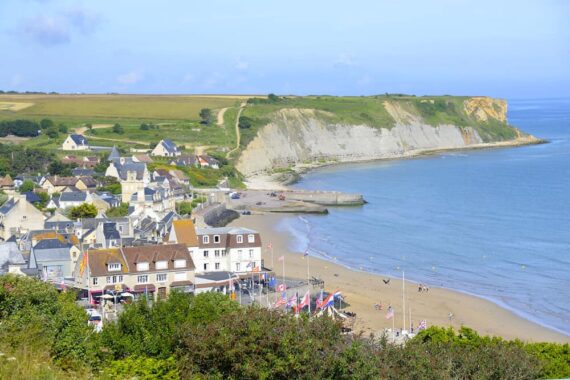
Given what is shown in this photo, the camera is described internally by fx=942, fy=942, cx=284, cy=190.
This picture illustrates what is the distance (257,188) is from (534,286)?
160 ft

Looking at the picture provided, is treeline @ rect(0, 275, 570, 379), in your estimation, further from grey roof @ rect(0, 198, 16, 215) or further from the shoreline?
the shoreline

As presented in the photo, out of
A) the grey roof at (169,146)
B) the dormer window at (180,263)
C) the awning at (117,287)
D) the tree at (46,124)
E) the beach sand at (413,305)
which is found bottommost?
the beach sand at (413,305)

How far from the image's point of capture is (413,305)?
37.5 metres

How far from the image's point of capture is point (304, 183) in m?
93.8

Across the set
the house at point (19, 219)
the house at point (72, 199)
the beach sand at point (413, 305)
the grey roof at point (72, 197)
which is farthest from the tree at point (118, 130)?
the beach sand at point (413, 305)

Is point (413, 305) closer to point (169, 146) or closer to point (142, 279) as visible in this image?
point (142, 279)

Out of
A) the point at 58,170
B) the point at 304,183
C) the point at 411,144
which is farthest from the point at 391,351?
the point at 411,144

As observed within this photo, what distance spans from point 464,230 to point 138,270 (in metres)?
29.1

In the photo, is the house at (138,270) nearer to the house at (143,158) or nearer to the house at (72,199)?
the house at (72,199)

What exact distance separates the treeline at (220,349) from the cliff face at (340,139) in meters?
83.8

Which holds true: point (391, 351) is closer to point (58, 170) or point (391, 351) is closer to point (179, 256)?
point (179, 256)

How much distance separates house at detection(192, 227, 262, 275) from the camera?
128 feet

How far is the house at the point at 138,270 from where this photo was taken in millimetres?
33469

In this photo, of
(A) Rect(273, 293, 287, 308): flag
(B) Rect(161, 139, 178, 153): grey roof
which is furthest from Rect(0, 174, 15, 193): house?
(A) Rect(273, 293, 287, 308): flag
